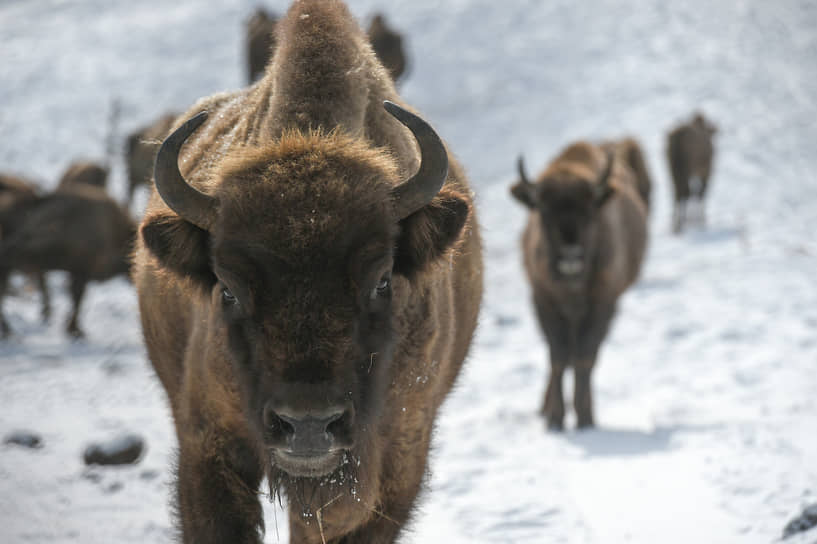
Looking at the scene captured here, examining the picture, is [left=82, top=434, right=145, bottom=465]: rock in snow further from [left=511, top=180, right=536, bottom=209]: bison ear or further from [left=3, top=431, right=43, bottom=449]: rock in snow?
[left=511, top=180, right=536, bottom=209]: bison ear

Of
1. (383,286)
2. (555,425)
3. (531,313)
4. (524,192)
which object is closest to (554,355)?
(555,425)

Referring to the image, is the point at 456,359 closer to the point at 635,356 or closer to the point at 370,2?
the point at 635,356

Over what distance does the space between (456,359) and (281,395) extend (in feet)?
5.69

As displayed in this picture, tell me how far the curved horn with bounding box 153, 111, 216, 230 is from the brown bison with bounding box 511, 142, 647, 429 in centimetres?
498

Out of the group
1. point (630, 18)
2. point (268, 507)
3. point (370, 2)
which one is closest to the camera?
point (268, 507)

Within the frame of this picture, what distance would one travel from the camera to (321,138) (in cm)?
294

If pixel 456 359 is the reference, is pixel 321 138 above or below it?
above

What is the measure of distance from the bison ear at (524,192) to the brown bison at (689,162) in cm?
1012

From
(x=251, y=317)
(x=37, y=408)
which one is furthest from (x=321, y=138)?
(x=37, y=408)

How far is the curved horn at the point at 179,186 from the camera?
276 centimetres

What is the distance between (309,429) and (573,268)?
17.0 ft

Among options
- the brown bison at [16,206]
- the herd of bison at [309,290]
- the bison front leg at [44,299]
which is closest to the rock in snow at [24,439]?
the herd of bison at [309,290]

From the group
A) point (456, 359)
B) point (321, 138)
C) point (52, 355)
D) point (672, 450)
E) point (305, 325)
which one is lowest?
point (52, 355)

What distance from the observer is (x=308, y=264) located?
257cm
